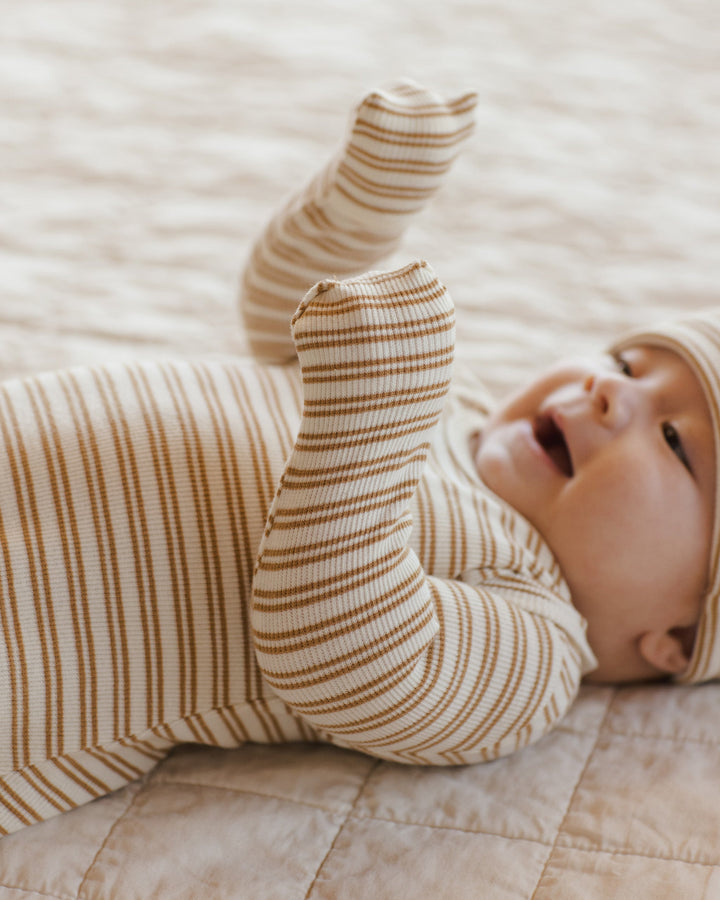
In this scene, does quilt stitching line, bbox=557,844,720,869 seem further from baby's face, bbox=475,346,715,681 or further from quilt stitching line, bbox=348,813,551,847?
baby's face, bbox=475,346,715,681

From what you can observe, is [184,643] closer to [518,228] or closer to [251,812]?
[251,812]

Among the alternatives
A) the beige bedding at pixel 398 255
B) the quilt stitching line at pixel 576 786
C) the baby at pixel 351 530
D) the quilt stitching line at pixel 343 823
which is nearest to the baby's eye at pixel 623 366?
the baby at pixel 351 530

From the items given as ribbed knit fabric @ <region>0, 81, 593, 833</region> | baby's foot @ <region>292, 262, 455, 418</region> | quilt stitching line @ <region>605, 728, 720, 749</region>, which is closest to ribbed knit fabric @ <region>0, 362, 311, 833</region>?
ribbed knit fabric @ <region>0, 81, 593, 833</region>

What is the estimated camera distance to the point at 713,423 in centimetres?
91

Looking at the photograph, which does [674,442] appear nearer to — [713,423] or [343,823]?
[713,423]

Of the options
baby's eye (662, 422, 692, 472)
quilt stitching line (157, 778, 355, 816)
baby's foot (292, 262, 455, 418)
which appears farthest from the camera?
baby's eye (662, 422, 692, 472)

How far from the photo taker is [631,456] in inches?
35.6

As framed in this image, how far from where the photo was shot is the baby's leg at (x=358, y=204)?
36.8 inches

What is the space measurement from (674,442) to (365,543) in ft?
1.11

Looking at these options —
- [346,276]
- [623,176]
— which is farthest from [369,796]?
[623,176]

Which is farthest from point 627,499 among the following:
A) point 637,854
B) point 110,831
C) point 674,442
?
point 110,831

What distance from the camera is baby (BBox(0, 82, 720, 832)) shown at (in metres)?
0.72

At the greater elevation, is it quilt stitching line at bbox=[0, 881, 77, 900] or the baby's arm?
the baby's arm

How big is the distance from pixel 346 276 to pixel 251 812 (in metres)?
0.51
